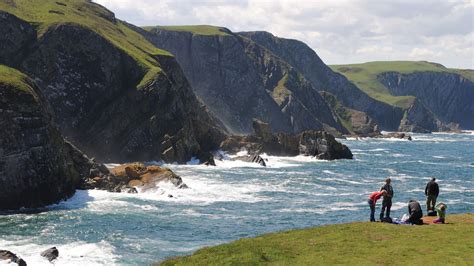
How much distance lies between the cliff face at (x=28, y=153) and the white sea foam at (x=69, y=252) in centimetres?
1888

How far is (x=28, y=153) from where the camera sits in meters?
70.2

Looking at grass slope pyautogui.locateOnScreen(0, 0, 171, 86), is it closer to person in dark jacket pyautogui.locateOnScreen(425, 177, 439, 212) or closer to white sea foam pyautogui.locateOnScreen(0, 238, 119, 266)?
white sea foam pyautogui.locateOnScreen(0, 238, 119, 266)

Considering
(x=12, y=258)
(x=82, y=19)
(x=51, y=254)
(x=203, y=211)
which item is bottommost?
(x=203, y=211)

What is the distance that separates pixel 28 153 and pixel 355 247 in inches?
2092

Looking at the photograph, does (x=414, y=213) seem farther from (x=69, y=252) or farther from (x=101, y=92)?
(x=101, y=92)

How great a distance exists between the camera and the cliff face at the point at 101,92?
4975 inches

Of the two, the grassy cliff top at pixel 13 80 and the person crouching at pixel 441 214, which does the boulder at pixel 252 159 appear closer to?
the grassy cliff top at pixel 13 80

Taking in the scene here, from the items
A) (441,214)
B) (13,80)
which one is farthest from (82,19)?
Answer: (441,214)

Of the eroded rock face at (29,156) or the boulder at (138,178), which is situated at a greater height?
the eroded rock face at (29,156)

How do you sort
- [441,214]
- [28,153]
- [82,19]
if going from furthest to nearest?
[82,19], [28,153], [441,214]

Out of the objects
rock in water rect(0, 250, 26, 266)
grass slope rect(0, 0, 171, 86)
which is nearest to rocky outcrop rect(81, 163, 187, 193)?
rock in water rect(0, 250, 26, 266)

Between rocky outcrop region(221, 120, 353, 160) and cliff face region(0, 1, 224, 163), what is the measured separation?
427 inches

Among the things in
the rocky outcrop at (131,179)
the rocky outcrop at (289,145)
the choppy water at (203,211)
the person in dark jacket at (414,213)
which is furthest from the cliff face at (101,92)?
the person in dark jacket at (414,213)

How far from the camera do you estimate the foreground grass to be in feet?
91.8
